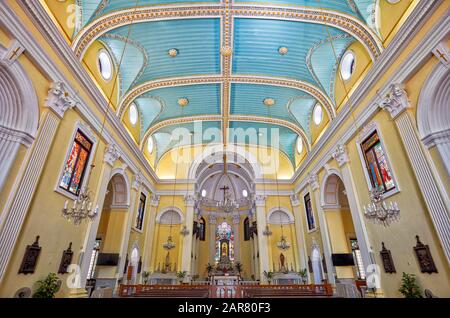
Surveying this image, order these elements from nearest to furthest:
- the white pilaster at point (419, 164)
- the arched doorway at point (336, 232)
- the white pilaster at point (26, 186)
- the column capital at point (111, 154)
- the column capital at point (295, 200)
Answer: the white pilaster at point (26, 186) → the white pilaster at point (419, 164) → the column capital at point (111, 154) → the arched doorway at point (336, 232) → the column capital at point (295, 200)

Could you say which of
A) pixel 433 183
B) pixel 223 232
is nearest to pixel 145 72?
pixel 433 183

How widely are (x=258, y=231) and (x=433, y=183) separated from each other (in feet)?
36.6

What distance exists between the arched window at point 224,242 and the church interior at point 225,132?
7.71 meters

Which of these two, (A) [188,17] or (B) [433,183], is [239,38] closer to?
(A) [188,17]

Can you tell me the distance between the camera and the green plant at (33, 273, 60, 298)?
5357 mm

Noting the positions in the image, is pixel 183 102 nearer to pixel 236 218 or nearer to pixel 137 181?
pixel 137 181

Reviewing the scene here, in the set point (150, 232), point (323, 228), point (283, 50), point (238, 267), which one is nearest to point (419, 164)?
point (283, 50)

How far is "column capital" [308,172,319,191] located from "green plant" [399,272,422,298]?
6571 mm

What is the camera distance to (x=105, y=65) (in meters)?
8.95

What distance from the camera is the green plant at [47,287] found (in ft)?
17.6

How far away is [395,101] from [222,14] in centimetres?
611

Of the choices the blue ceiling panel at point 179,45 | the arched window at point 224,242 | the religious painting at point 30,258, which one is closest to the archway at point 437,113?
the blue ceiling panel at point 179,45

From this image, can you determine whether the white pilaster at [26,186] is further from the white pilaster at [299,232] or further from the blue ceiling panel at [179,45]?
the white pilaster at [299,232]

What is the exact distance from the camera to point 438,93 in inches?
212
